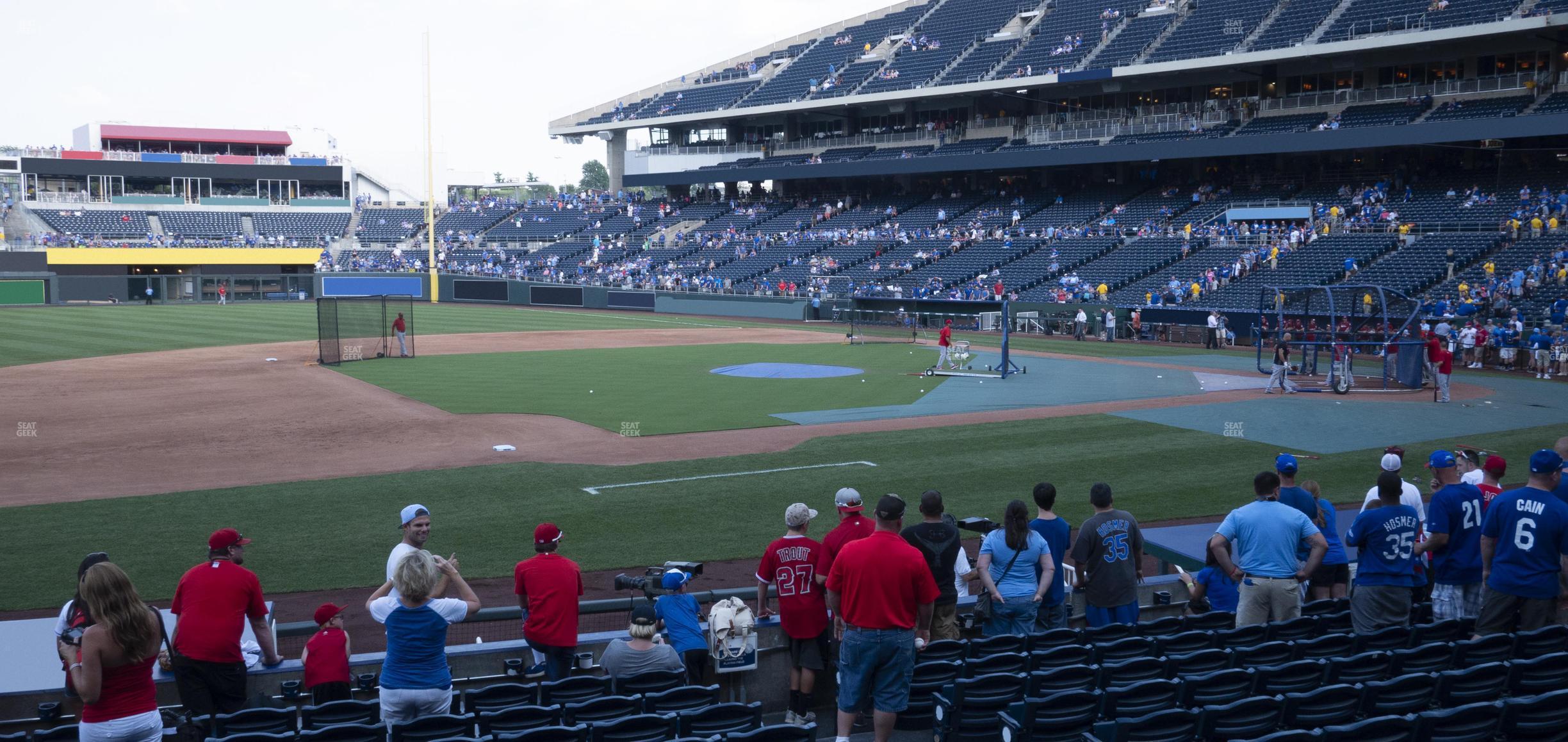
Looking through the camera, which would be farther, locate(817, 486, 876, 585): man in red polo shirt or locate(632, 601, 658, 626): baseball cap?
locate(817, 486, 876, 585): man in red polo shirt

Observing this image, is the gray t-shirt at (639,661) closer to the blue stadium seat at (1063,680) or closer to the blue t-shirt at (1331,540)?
the blue stadium seat at (1063,680)

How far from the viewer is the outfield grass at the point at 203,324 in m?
39.7

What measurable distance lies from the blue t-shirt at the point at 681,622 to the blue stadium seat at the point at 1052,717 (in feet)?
8.44

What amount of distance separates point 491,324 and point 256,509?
1472 inches

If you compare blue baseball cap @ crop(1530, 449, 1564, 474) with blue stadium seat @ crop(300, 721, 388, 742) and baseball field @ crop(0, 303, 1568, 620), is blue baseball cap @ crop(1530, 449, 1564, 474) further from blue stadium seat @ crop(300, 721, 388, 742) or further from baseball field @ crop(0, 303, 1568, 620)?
blue stadium seat @ crop(300, 721, 388, 742)

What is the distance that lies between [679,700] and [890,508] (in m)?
1.79

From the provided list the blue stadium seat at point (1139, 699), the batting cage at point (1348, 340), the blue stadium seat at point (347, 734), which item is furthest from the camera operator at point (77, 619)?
the batting cage at point (1348, 340)

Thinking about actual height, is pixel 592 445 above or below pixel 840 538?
below

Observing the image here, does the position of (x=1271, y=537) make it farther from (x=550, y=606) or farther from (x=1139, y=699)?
(x=550, y=606)

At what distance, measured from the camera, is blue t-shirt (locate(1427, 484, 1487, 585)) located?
8422mm

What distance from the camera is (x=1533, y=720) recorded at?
6109 mm

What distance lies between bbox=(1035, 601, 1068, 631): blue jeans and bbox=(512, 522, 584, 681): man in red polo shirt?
11.9ft

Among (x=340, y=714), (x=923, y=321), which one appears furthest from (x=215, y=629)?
(x=923, y=321)

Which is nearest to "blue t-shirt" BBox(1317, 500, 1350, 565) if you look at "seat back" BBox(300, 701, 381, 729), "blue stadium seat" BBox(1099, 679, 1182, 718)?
"blue stadium seat" BBox(1099, 679, 1182, 718)
